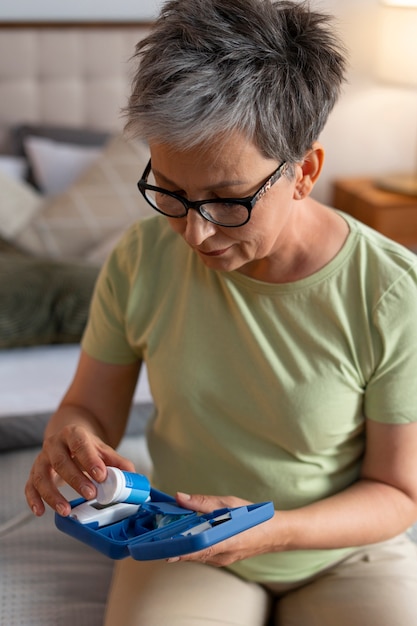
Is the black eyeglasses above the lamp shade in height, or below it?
above

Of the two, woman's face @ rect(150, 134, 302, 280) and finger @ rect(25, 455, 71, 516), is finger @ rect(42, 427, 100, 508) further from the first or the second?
woman's face @ rect(150, 134, 302, 280)

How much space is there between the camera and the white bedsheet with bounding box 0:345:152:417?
74.8 inches

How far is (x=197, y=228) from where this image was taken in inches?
40.2

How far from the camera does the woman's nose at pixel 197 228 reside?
102cm

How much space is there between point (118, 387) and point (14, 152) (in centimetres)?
203

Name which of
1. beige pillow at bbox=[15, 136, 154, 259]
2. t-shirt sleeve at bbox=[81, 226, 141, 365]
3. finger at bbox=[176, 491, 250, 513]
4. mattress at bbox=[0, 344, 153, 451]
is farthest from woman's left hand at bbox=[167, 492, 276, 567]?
beige pillow at bbox=[15, 136, 154, 259]

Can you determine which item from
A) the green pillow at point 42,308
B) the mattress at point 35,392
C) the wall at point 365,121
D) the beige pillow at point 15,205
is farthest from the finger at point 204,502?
the wall at point 365,121

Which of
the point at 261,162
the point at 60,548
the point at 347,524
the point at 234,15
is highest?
the point at 234,15

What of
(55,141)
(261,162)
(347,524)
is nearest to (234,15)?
(261,162)

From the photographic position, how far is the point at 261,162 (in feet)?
3.28

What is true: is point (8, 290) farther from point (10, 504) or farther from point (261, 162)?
point (261, 162)

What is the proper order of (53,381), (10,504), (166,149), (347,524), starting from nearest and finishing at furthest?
(166,149), (347,524), (10,504), (53,381)

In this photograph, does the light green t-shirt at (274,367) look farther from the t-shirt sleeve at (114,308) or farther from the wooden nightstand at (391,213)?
the wooden nightstand at (391,213)

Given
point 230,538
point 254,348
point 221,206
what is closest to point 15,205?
point 254,348
